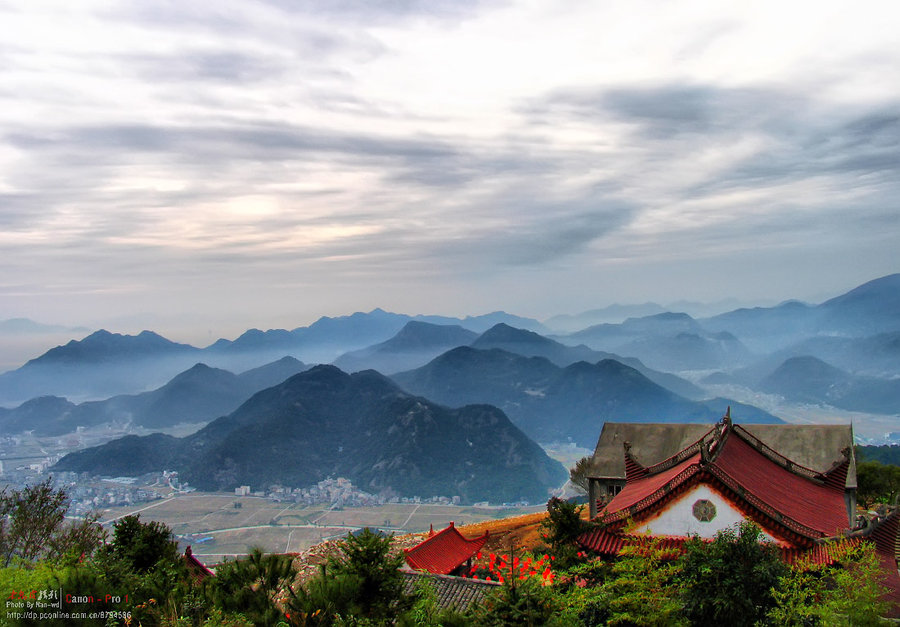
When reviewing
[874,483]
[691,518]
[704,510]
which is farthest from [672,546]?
[874,483]

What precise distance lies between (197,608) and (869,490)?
4978 centimetres

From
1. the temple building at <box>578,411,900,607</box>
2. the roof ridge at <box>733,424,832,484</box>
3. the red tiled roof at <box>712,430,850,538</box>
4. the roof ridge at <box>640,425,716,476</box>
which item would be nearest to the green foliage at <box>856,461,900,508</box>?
the temple building at <box>578,411,900,607</box>

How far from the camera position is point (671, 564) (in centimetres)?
2053

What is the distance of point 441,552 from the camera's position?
33.8 meters

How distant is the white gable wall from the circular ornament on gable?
0.08m

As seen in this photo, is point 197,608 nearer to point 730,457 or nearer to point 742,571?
point 742,571

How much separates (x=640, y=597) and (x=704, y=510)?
19.9 feet

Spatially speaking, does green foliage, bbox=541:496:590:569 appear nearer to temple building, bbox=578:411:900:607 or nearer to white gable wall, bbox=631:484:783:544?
temple building, bbox=578:411:900:607

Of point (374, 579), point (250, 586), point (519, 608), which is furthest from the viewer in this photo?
point (250, 586)

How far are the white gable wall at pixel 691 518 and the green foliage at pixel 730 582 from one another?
3.68m

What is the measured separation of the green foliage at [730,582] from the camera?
18.1 meters

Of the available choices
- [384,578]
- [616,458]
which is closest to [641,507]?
[384,578]

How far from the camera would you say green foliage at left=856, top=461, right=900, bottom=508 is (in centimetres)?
4662

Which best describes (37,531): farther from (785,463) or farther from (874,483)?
(874,483)
